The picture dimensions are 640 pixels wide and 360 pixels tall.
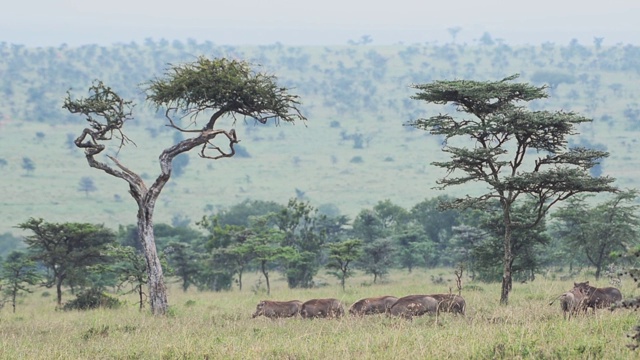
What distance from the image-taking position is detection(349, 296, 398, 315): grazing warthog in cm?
1830

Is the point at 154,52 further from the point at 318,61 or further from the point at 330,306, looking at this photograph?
the point at 330,306

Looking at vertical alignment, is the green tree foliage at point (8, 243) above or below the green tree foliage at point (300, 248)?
below

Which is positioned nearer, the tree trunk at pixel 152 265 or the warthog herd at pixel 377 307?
the warthog herd at pixel 377 307

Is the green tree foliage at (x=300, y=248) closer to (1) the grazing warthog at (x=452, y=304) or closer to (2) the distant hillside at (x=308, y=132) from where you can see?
(1) the grazing warthog at (x=452, y=304)

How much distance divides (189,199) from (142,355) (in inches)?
3080

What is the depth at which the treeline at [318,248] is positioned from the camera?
27641 mm

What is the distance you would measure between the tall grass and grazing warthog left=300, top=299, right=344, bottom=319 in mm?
750

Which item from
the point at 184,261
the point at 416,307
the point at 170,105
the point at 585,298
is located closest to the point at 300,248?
the point at 184,261

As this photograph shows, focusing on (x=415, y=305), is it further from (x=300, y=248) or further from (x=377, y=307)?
(x=300, y=248)

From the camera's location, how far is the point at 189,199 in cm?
8950

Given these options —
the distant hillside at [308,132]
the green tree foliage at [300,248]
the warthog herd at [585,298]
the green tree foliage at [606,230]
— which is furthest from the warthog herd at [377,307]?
the distant hillside at [308,132]

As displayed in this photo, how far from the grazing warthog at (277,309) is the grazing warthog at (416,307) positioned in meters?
3.02

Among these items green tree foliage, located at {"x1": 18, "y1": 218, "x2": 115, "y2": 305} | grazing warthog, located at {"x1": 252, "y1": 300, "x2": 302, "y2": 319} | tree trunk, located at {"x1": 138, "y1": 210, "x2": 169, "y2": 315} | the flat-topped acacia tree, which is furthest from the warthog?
green tree foliage, located at {"x1": 18, "y1": 218, "x2": 115, "y2": 305}

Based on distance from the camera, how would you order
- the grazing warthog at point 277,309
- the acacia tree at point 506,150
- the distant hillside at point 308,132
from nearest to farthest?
the acacia tree at point 506,150
the grazing warthog at point 277,309
the distant hillside at point 308,132
